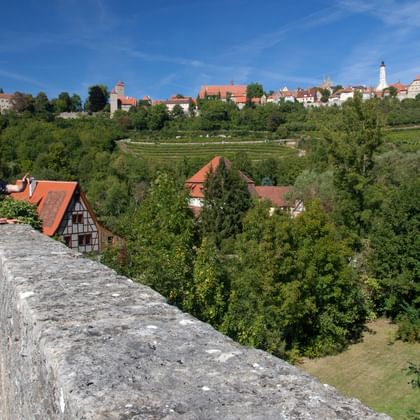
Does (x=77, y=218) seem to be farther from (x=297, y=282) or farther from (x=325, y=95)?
(x=325, y=95)

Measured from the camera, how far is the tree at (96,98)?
121688 mm

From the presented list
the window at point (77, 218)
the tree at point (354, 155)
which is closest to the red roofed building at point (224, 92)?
the tree at point (354, 155)

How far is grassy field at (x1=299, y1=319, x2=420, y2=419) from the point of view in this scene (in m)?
16.3

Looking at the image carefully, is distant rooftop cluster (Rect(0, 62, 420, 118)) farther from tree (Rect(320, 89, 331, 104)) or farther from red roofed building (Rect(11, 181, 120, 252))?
red roofed building (Rect(11, 181, 120, 252))

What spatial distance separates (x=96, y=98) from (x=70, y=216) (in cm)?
10183

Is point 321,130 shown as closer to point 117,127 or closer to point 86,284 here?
point 86,284

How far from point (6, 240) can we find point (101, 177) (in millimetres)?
53473

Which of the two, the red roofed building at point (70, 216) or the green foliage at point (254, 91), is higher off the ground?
the green foliage at point (254, 91)

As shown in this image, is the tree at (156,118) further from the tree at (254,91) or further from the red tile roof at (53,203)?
the red tile roof at (53,203)

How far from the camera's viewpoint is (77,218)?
91.9ft

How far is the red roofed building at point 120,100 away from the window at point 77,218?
325 ft

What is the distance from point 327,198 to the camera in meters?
33.6

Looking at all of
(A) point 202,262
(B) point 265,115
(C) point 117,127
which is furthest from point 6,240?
(B) point 265,115

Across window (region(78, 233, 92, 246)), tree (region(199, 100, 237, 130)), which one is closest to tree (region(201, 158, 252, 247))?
window (region(78, 233, 92, 246))
